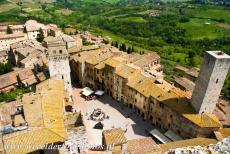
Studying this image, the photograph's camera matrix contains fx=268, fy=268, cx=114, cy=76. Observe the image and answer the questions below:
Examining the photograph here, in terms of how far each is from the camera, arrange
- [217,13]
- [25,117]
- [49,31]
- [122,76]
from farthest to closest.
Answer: [217,13] < [49,31] < [122,76] < [25,117]

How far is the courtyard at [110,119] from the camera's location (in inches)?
2144

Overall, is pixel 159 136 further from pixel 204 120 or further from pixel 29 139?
pixel 29 139

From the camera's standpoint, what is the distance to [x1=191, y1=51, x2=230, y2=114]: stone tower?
48.6m

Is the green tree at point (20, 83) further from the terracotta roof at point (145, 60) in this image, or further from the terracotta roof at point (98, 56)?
the terracotta roof at point (145, 60)

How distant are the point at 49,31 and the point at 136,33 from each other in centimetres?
7483

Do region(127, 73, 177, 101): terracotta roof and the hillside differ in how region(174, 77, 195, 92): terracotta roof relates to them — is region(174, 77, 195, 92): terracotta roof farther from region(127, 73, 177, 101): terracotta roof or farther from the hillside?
the hillside

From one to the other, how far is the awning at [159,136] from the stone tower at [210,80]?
27.5 ft

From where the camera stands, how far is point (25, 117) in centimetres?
4359

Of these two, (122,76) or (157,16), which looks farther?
(157,16)

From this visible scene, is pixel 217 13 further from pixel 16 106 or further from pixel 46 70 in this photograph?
pixel 16 106

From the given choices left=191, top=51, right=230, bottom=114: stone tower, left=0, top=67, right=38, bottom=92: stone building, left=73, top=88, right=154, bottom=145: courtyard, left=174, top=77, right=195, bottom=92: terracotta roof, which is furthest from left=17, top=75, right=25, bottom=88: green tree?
left=174, top=77, right=195, bottom=92: terracotta roof

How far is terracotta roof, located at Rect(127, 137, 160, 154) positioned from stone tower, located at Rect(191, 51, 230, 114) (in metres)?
16.7

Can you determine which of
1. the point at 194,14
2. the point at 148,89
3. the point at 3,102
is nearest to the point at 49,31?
the point at 3,102

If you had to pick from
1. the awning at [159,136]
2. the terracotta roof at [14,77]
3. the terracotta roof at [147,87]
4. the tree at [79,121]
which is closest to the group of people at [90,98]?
the terracotta roof at [147,87]
